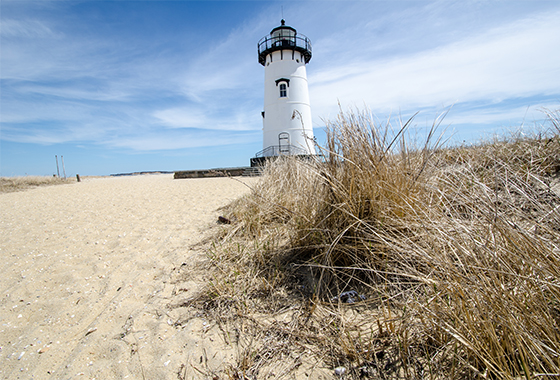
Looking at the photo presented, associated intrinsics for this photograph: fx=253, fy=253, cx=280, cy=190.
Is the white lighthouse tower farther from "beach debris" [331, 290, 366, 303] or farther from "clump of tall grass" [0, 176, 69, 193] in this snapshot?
"beach debris" [331, 290, 366, 303]

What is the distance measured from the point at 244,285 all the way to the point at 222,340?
49cm

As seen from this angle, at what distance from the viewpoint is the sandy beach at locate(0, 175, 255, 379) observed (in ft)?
4.74

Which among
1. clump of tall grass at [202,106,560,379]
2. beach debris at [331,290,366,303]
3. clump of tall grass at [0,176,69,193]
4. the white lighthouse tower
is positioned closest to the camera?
clump of tall grass at [202,106,560,379]

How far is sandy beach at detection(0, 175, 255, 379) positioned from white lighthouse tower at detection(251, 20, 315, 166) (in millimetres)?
14034

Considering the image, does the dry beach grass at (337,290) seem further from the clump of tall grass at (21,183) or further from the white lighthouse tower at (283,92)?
the white lighthouse tower at (283,92)

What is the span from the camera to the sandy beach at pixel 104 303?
4.74 ft

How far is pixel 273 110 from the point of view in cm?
1748

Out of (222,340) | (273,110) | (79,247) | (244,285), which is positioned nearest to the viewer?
(222,340)

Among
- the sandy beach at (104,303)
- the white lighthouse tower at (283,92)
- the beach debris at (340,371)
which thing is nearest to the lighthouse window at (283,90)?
the white lighthouse tower at (283,92)

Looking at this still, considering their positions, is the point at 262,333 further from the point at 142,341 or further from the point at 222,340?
the point at 142,341

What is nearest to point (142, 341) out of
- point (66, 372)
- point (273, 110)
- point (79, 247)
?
point (66, 372)

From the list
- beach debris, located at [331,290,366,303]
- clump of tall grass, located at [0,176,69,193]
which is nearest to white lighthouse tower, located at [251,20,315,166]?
clump of tall grass, located at [0,176,69,193]

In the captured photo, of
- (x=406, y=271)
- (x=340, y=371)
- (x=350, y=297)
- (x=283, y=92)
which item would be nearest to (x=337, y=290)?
(x=350, y=297)

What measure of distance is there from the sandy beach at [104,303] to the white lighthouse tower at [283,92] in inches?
553
